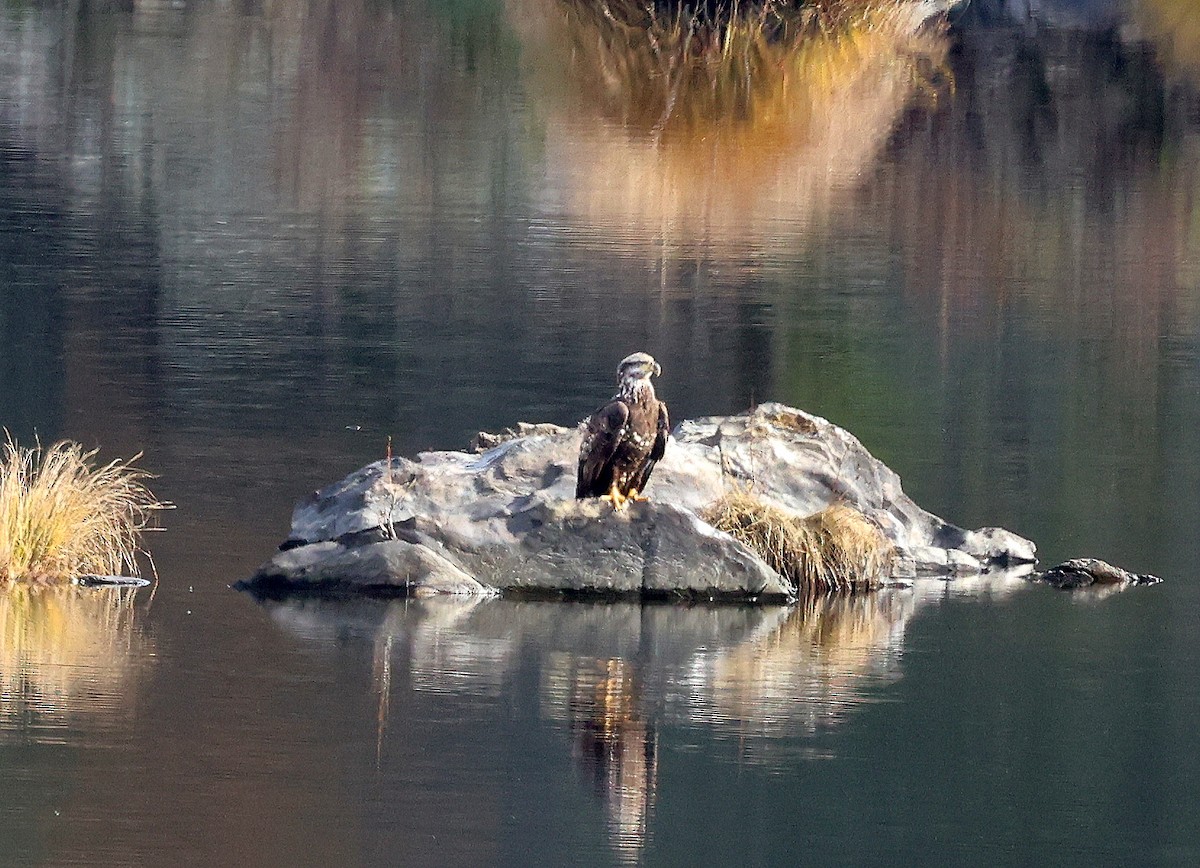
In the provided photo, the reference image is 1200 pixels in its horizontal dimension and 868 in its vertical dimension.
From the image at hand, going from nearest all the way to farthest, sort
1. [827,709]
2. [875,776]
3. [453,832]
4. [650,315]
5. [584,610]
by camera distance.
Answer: [453,832], [875,776], [827,709], [584,610], [650,315]

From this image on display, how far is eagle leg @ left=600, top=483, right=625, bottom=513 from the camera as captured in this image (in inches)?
521

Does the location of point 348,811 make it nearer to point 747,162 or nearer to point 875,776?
point 875,776

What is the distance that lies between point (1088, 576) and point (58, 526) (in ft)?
16.0

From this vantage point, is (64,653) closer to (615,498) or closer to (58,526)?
(58,526)

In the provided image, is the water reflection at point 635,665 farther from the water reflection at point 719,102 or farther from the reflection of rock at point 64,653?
the water reflection at point 719,102

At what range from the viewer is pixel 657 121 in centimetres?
3688

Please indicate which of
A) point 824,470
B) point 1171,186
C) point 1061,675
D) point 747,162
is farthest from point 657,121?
point 1061,675

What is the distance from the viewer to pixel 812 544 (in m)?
13.8

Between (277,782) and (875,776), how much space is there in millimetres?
2011

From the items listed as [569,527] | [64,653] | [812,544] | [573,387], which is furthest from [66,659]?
[573,387]

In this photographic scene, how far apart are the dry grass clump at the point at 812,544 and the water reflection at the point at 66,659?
2.89 metres

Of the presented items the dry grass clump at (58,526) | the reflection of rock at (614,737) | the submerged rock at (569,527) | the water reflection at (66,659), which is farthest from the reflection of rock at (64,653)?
the reflection of rock at (614,737)

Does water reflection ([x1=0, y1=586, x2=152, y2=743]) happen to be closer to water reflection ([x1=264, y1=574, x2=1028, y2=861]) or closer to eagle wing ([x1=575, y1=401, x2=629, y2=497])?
water reflection ([x1=264, y1=574, x2=1028, y2=861])

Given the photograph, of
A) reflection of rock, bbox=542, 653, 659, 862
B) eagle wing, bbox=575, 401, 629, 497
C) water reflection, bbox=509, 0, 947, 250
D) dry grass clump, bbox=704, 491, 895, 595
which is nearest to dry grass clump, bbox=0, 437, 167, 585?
eagle wing, bbox=575, 401, 629, 497
